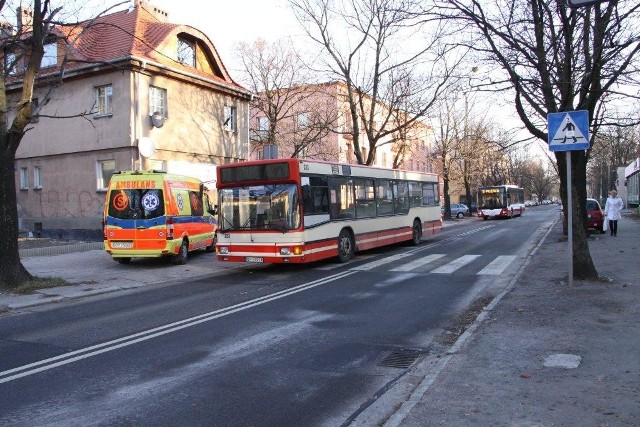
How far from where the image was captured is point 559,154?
12.7m

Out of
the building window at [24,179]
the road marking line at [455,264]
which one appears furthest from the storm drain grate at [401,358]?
the building window at [24,179]

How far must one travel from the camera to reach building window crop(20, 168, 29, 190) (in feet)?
82.6

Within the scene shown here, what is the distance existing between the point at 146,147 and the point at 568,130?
15.7m

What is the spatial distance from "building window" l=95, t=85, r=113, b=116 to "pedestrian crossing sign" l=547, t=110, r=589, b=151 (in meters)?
18.0

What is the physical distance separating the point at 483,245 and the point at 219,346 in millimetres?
15032

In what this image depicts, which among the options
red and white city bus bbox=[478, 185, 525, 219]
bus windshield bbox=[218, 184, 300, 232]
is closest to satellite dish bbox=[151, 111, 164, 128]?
bus windshield bbox=[218, 184, 300, 232]

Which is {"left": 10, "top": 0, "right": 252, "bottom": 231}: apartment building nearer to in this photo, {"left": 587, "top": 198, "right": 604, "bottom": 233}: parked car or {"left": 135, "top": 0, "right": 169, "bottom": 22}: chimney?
{"left": 135, "top": 0, "right": 169, "bottom": 22}: chimney

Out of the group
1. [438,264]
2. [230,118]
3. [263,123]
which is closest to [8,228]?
[438,264]

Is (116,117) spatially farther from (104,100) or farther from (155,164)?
(155,164)

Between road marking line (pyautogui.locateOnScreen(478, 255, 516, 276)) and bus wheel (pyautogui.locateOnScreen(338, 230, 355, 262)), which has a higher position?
bus wheel (pyautogui.locateOnScreen(338, 230, 355, 262))

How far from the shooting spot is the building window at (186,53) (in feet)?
81.8

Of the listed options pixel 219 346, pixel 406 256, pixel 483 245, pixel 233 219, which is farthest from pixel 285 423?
pixel 483 245

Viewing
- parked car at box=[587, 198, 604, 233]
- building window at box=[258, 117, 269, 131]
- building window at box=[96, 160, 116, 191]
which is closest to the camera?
building window at box=[96, 160, 116, 191]

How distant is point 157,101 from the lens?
2305cm
